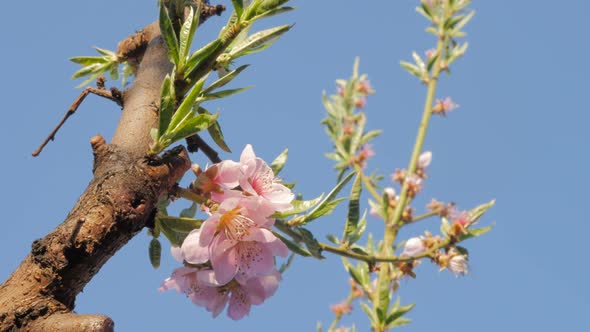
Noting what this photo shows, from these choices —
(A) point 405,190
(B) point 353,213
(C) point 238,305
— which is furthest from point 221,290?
(A) point 405,190

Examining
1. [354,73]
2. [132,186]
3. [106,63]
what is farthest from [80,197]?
[354,73]

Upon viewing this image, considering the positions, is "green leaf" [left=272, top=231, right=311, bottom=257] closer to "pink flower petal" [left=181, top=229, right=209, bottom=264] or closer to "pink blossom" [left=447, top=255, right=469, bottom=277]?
"pink flower petal" [left=181, top=229, right=209, bottom=264]

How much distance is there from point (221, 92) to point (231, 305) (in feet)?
1.11

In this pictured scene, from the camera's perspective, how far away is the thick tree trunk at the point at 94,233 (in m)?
0.64

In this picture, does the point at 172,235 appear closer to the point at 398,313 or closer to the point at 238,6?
the point at 238,6

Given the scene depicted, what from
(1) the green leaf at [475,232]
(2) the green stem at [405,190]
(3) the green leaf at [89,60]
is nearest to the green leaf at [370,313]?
(2) the green stem at [405,190]

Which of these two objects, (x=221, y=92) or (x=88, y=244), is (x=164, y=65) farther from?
(x=88, y=244)

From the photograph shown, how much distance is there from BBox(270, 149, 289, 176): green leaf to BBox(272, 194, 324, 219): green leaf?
4.7 inches

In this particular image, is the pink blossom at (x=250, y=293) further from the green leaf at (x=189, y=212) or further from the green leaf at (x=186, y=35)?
the green leaf at (x=186, y=35)

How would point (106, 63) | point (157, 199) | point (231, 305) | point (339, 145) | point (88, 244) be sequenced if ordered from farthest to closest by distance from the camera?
1. point (339, 145)
2. point (106, 63)
3. point (231, 305)
4. point (157, 199)
5. point (88, 244)

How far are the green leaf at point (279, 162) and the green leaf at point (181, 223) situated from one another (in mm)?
236

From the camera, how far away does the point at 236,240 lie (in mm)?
875

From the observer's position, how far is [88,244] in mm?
702

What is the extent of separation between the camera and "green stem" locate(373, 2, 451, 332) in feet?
6.45
